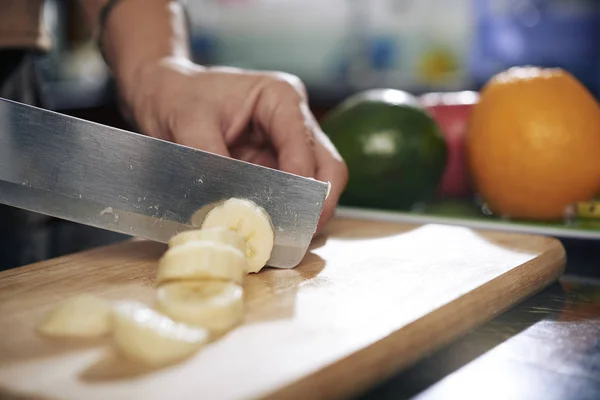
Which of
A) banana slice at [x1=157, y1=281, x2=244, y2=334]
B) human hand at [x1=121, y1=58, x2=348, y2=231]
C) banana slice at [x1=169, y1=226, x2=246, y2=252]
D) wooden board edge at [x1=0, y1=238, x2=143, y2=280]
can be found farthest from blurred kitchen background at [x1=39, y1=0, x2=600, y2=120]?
banana slice at [x1=157, y1=281, x2=244, y2=334]

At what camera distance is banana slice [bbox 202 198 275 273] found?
96 centimetres

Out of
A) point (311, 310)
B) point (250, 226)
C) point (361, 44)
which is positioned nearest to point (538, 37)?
point (361, 44)

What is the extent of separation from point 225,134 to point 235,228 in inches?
10.0

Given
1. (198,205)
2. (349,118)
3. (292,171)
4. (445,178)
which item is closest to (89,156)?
(198,205)

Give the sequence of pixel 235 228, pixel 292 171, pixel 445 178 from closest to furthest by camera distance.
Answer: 1. pixel 235 228
2. pixel 292 171
3. pixel 445 178

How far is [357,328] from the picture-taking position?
0.75m

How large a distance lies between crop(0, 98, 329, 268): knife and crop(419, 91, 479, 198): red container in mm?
647

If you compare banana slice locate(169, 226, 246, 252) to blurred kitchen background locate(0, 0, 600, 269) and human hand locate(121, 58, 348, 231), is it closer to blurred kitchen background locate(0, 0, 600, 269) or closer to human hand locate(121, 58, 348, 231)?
human hand locate(121, 58, 348, 231)

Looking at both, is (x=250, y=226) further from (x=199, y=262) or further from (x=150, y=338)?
(x=150, y=338)

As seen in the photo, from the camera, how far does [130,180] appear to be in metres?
1.01

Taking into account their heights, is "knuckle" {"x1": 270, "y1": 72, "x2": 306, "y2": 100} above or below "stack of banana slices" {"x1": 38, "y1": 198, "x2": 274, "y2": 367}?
above

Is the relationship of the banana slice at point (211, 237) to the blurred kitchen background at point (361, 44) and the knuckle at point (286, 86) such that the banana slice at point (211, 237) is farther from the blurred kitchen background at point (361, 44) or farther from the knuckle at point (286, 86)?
the blurred kitchen background at point (361, 44)

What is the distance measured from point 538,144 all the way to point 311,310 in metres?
0.68

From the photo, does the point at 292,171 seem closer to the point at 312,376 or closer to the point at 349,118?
the point at 349,118
